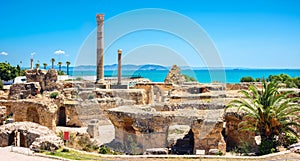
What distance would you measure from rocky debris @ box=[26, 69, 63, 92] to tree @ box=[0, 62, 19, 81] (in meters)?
24.1

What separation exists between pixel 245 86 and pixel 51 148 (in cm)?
1901

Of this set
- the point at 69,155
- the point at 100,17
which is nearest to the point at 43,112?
the point at 69,155

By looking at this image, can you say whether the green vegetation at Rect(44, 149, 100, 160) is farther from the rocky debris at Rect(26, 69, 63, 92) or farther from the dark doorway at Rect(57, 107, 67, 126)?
the rocky debris at Rect(26, 69, 63, 92)

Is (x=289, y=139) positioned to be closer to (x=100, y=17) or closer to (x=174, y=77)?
(x=100, y=17)

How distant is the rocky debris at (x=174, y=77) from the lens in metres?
32.5

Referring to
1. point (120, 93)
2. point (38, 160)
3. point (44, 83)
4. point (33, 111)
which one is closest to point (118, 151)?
point (38, 160)

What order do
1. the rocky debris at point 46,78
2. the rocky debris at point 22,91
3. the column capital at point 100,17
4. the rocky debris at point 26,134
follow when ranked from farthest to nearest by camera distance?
1. the rocky debris at point 46,78
2. the column capital at point 100,17
3. the rocky debris at point 22,91
4. the rocky debris at point 26,134

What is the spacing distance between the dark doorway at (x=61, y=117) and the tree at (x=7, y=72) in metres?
40.8

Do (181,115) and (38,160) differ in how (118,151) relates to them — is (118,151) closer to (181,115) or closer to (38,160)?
(181,115)

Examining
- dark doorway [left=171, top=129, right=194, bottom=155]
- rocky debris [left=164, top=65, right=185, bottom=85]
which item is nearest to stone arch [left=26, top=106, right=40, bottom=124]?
dark doorway [left=171, top=129, right=194, bottom=155]

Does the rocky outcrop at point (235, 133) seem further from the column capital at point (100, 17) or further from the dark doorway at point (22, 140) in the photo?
the column capital at point (100, 17)

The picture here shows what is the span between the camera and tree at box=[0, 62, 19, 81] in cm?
5534

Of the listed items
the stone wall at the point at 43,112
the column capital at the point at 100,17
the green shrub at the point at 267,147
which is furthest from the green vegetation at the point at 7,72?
the green shrub at the point at 267,147

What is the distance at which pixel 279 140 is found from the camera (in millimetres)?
10953
